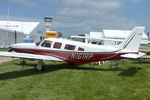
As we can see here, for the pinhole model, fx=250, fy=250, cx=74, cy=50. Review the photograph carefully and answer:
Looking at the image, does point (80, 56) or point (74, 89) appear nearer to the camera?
point (74, 89)

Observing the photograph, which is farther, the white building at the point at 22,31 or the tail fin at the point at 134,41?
the white building at the point at 22,31

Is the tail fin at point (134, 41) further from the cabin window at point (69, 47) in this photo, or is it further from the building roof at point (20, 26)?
the building roof at point (20, 26)

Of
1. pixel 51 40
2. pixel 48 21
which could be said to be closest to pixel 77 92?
pixel 51 40

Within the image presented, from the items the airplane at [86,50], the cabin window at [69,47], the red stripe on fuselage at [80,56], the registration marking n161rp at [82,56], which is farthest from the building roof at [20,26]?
the registration marking n161rp at [82,56]

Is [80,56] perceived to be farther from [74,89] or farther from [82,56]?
[74,89]

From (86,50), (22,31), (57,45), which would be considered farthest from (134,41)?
(22,31)

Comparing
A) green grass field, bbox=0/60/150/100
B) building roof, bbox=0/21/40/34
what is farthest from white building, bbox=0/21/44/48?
green grass field, bbox=0/60/150/100

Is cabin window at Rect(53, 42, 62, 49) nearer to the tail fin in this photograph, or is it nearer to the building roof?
the tail fin

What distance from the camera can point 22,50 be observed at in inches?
682

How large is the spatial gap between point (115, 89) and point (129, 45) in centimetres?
641

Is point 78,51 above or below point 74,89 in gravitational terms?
above

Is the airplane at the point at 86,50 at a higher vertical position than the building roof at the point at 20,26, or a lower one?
lower

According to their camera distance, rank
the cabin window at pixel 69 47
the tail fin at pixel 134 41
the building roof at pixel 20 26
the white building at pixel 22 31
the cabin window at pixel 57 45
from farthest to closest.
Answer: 1. the building roof at pixel 20 26
2. the white building at pixel 22 31
3. the cabin window at pixel 57 45
4. the cabin window at pixel 69 47
5. the tail fin at pixel 134 41

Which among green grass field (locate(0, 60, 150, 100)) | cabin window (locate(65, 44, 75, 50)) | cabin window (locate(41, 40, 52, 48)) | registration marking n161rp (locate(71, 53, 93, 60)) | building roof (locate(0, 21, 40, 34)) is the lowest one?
green grass field (locate(0, 60, 150, 100))
